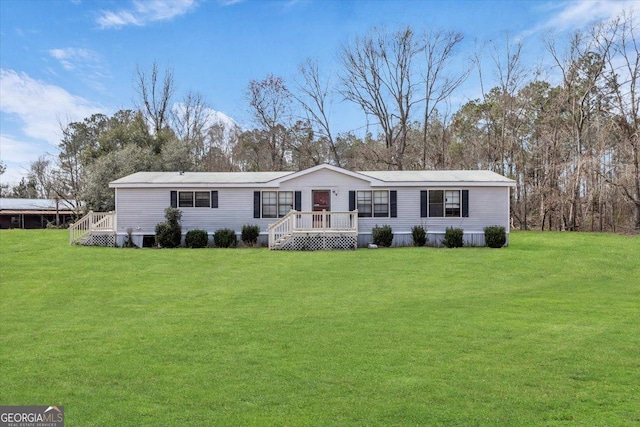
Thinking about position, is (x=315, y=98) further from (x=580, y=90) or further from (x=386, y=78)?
(x=580, y=90)

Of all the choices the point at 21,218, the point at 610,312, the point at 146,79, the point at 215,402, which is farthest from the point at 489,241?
the point at 21,218

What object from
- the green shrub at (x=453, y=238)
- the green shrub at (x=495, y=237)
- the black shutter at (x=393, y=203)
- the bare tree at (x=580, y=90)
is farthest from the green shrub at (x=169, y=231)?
the bare tree at (x=580, y=90)

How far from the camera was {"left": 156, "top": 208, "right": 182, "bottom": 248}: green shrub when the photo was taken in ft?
67.7

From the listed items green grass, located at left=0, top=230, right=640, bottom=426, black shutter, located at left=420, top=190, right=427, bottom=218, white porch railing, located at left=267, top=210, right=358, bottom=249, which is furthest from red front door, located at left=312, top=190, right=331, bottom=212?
green grass, located at left=0, top=230, right=640, bottom=426

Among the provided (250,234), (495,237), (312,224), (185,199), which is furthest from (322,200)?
(495,237)

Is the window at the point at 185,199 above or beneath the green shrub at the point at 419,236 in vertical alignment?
above

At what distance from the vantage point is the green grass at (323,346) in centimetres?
466

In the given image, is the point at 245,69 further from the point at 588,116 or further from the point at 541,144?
the point at 588,116

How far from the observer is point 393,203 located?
2114cm

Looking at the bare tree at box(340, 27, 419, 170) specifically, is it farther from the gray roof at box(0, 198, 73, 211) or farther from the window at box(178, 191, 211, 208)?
the gray roof at box(0, 198, 73, 211)

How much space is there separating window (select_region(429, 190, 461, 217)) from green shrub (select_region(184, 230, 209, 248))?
10.3 meters

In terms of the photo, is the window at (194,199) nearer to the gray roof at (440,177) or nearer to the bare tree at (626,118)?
the gray roof at (440,177)

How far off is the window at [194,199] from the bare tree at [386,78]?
19.4m

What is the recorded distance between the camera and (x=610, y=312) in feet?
29.2
